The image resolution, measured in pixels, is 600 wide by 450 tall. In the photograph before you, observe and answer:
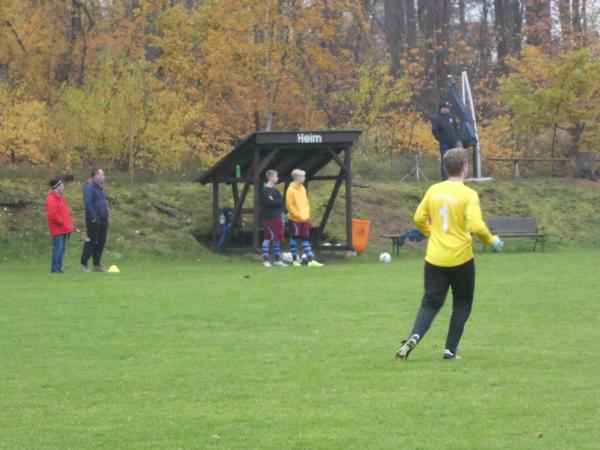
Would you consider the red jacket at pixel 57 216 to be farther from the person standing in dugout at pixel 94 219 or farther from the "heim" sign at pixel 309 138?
the "heim" sign at pixel 309 138

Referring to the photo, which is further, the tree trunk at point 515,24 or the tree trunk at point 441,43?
the tree trunk at point 515,24

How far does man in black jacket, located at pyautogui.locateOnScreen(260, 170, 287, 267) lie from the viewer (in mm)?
22625

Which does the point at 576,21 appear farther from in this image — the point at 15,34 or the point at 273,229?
the point at 273,229

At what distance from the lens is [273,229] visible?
2330 centimetres

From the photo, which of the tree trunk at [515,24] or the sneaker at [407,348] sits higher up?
the tree trunk at [515,24]

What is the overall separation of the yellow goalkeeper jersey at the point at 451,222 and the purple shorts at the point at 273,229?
13.3 m

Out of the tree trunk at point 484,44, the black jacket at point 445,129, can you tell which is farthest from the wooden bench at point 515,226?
the tree trunk at point 484,44

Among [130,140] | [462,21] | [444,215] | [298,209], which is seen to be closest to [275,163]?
[298,209]

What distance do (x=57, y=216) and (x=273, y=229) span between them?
4244 mm

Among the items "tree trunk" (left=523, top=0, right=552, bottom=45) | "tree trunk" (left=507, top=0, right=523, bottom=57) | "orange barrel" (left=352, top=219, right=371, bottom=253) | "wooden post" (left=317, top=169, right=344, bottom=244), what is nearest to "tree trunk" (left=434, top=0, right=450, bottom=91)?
"tree trunk" (left=523, top=0, right=552, bottom=45)

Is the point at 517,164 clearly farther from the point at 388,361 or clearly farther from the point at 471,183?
the point at 388,361

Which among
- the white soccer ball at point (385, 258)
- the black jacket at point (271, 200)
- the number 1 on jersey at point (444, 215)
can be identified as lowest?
the white soccer ball at point (385, 258)

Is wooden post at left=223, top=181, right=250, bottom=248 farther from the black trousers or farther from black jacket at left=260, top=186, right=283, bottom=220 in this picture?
the black trousers

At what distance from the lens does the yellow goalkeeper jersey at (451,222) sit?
9.87 meters
